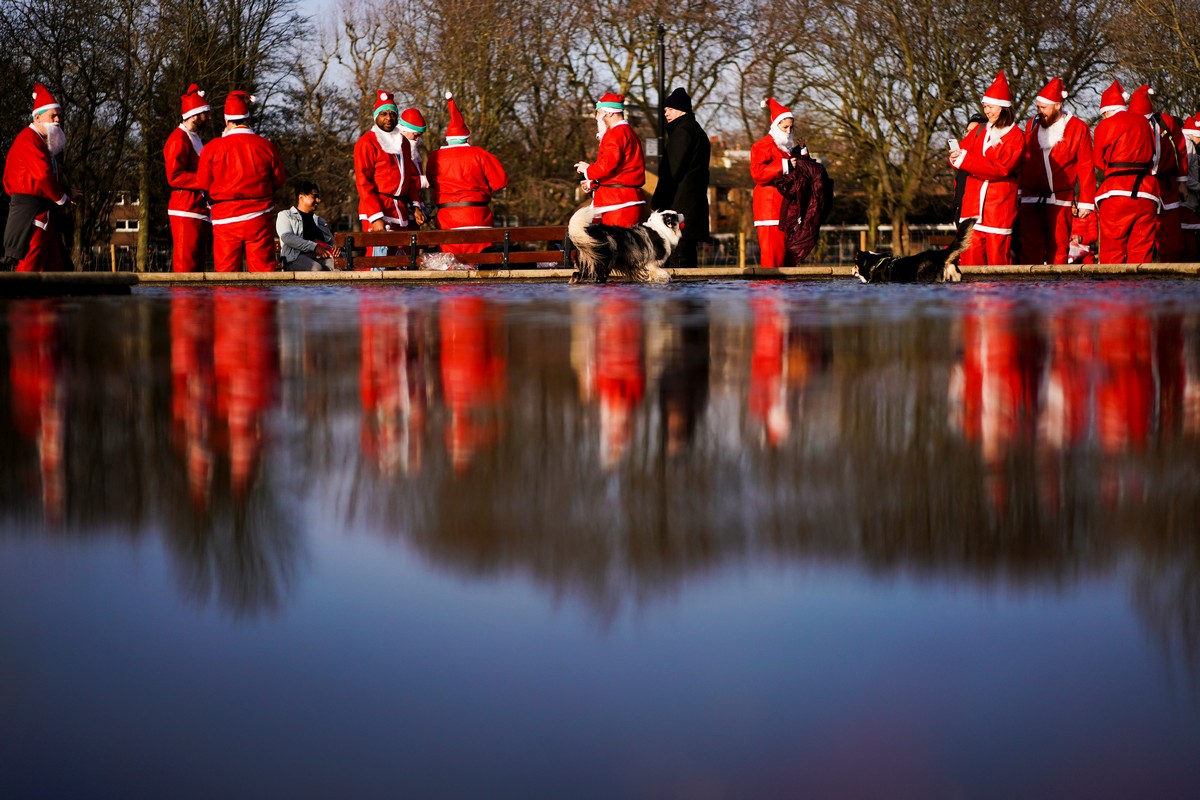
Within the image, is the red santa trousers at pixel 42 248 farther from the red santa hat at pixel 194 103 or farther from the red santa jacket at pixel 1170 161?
the red santa jacket at pixel 1170 161

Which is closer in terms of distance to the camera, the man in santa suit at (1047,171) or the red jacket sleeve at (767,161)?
the man in santa suit at (1047,171)

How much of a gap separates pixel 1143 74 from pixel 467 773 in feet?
151

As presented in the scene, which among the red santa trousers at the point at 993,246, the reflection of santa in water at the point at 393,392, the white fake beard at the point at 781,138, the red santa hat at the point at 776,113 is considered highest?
the red santa hat at the point at 776,113

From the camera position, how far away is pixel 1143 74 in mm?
44812

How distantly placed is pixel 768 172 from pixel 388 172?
4.78m

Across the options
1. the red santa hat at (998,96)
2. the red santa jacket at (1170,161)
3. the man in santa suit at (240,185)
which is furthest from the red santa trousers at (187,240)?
the red santa jacket at (1170,161)

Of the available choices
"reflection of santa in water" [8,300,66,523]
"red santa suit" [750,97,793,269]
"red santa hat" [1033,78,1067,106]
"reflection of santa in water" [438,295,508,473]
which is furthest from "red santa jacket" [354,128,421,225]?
"reflection of santa in water" [8,300,66,523]

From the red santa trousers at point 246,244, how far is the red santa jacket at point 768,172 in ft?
18.6

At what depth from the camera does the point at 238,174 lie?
19922 mm

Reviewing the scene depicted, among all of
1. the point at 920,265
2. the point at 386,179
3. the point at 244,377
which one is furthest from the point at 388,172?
the point at 244,377

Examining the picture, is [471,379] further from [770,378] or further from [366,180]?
[366,180]

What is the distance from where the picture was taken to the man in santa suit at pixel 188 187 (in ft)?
68.1

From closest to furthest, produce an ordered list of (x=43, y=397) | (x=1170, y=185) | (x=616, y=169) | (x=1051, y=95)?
(x=43, y=397) < (x=616, y=169) < (x=1051, y=95) < (x=1170, y=185)

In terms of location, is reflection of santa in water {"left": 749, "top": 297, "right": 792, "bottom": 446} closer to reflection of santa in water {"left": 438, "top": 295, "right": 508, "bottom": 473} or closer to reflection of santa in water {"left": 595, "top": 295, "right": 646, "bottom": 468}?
reflection of santa in water {"left": 595, "top": 295, "right": 646, "bottom": 468}
